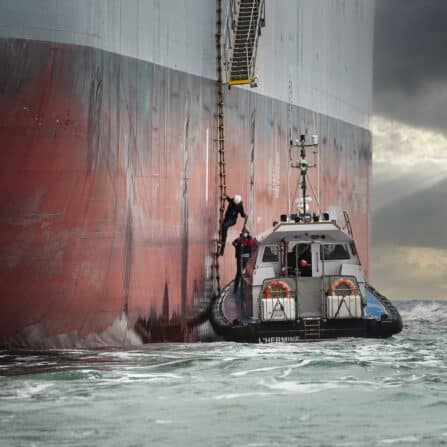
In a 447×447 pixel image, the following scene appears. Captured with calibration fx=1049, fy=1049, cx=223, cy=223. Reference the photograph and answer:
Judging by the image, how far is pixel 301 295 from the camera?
67.9 feet

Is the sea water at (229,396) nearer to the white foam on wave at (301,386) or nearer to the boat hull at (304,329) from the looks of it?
the white foam on wave at (301,386)

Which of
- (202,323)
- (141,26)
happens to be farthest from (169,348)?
(141,26)

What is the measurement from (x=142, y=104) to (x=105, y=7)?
80.6 inches

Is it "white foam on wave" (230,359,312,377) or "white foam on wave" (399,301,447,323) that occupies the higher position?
"white foam on wave" (399,301,447,323)

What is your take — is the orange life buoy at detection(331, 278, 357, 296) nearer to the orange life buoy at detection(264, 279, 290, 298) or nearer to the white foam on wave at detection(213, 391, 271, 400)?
the orange life buoy at detection(264, 279, 290, 298)

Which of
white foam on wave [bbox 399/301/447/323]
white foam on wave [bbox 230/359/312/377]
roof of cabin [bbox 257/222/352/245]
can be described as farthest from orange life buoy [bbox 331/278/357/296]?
white foam on wave [bbox 399/301/447/323]

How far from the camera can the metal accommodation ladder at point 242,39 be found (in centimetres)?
2356

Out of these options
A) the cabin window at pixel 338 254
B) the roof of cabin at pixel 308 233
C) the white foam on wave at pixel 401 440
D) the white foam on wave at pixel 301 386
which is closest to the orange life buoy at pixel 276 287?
the roof of cabin at pixel 308 233

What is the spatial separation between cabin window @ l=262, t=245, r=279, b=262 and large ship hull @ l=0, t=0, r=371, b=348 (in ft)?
5.20

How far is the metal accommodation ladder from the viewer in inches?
928

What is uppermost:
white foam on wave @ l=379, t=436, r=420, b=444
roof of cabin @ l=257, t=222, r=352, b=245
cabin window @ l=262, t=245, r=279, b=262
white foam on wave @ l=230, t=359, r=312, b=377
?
roof of cabin @ l=257, t=222, r=352, b=245

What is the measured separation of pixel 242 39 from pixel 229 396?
11.9 meters

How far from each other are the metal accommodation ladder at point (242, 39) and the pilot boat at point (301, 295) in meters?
3.44

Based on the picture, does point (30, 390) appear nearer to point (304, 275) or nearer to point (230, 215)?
point (304, 275)
